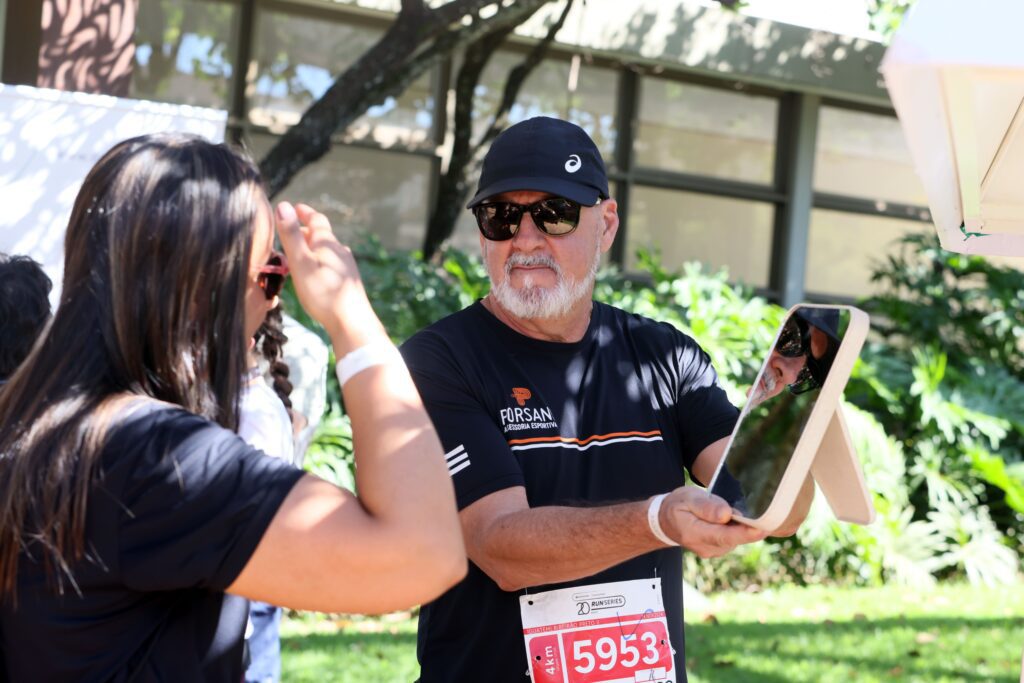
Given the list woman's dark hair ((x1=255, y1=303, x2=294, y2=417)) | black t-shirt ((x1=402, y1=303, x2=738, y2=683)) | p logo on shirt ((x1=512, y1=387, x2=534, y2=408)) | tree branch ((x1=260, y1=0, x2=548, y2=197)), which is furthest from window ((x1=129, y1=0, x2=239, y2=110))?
p logo on shirt ((x1=512, y1=387, x2=534, y2=408))

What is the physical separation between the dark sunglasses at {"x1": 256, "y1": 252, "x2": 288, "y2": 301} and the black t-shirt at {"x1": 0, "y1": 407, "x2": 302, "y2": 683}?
263 mm

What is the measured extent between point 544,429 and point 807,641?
4585mm

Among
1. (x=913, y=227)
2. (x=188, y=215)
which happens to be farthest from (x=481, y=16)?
(x=188, y=215)

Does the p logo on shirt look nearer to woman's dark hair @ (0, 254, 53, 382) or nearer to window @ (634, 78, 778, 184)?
woman's dark hair @ (0, 254, 53, 382)

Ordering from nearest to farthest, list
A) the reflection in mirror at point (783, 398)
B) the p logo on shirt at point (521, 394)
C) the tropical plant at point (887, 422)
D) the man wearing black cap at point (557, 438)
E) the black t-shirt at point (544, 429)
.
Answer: the reflection in mirror at point (783, 398), the man wearing black cap at point (557, 438), the black t-shirt at point (544, 429), the p logo on shirt at point (521, 394), the tropical plant at point (887, 422)

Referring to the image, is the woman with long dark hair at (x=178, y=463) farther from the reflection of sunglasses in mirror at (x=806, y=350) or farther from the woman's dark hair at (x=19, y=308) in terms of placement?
the woman's dark hair at (x=19, y=308)

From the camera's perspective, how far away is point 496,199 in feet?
9.30

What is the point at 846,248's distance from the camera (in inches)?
483

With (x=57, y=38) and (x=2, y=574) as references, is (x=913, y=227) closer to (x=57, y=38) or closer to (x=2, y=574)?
(x=57, y=38)

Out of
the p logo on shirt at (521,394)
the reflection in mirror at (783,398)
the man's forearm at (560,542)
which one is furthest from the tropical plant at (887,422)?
the reflection in mirror at (783,398)

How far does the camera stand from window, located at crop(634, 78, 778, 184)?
1139 centimetres

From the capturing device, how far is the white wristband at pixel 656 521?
2.13 meters

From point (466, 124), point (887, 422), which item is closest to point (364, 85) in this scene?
point (466, 124)

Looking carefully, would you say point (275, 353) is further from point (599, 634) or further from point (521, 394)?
point (599, 634)
